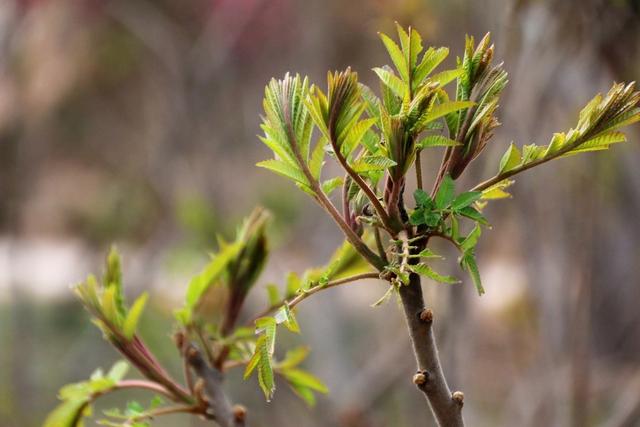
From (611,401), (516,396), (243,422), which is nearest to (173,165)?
(516,396)

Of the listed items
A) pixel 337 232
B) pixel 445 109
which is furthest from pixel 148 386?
pixel 337 232

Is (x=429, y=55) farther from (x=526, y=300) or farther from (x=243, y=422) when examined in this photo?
(x=526, y=300)

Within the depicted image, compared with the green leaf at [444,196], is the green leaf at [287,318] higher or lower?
lower

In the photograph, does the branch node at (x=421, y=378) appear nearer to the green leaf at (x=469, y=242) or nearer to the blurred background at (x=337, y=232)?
the green leaf at (x=469, y=242)

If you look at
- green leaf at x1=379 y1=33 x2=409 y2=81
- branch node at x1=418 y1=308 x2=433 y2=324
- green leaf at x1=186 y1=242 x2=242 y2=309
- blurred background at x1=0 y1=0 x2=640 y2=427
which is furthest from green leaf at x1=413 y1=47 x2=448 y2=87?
blurred background at x1=0 y1=0 x2=640 y2=427

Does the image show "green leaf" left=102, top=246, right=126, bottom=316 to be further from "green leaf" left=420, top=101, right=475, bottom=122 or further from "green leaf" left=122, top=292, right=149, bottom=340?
"green leaf" left=420, top=101, right=475, bottom=122

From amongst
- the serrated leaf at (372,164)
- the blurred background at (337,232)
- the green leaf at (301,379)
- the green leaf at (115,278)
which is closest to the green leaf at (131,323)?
the green leaf at (115,278)

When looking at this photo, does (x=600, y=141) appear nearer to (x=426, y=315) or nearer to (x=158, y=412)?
(x=426, y=315)
